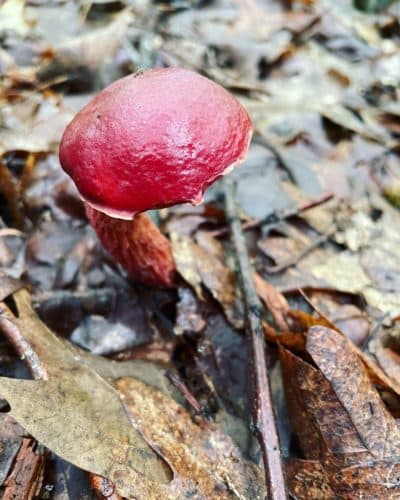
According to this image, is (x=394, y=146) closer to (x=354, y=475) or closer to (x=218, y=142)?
(x=218, y=142)

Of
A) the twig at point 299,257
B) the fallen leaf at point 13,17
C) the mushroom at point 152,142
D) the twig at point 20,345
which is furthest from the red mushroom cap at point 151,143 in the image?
the fallen leaf at point 13,17

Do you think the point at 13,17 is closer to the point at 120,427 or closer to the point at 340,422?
the point at 120,427

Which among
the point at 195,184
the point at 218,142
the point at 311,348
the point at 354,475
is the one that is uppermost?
the point at 218,142

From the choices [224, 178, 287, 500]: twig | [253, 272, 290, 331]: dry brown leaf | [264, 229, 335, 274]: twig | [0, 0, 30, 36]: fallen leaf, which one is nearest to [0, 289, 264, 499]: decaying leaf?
[224, 178, 287, 500]: twig

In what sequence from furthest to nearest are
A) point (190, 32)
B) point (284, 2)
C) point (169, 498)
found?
point (284, 2), point (190, 32), point (169, 498)

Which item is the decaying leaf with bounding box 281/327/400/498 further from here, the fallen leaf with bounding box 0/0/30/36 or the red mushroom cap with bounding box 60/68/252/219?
the fallen leaf with bounding box 0/0/30/36

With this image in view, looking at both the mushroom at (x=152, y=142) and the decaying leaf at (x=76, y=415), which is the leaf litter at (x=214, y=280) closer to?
the decaying leaf at (x=76, y=415)

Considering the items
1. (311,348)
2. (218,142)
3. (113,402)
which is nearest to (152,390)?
(113,402)
